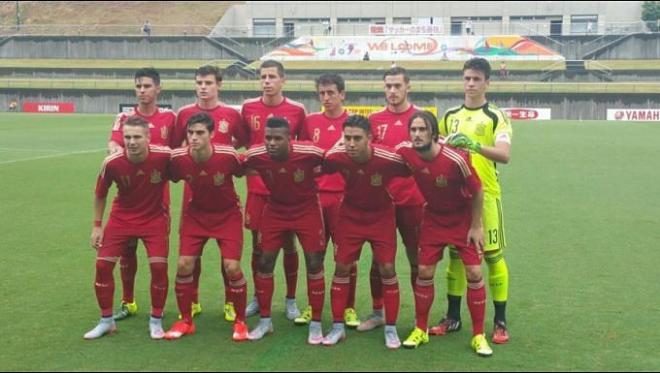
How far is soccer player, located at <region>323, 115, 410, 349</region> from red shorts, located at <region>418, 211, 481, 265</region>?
28cm

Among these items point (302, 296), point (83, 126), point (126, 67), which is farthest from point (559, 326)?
point (126, 67)

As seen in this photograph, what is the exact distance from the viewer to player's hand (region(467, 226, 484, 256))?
18.3 feet

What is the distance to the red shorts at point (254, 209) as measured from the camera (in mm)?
6422

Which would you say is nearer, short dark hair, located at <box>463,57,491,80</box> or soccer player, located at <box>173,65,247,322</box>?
short dark hair, located at <box>463,57,491,80</box>

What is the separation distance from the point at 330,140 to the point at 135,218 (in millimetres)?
1761

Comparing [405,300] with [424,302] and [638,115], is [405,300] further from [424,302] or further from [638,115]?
[638,115]

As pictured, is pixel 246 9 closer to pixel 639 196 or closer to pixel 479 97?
pixel 639 196

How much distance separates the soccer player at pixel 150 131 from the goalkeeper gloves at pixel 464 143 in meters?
2.53

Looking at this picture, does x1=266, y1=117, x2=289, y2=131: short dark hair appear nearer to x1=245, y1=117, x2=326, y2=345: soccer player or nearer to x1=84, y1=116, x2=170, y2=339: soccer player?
x1=245, y1=117, x2=326, y2=345: soccer player

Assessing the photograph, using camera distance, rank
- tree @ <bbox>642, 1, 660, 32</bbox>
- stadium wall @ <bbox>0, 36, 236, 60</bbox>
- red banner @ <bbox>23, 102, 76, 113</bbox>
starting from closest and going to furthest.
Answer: red banner @ <bbox>23, 102, 76, 113</bbox>, stadium wall @ <bbox>0, 36, 236, 60</bbox>, tree @ <bbox>642, 1, 660, 32</bbox>

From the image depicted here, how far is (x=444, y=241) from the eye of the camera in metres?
5.65

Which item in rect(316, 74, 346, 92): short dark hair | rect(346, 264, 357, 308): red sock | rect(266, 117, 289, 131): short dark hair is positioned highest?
rect(316, 74, 346, 92): short dark hair

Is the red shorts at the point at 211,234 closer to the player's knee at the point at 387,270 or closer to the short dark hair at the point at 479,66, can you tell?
the player's knee at the point at 387,270

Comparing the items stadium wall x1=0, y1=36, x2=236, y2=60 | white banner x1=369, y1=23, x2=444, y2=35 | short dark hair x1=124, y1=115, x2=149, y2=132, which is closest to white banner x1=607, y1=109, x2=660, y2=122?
white banner x1=369, y1=23, x2=444, y2=35
